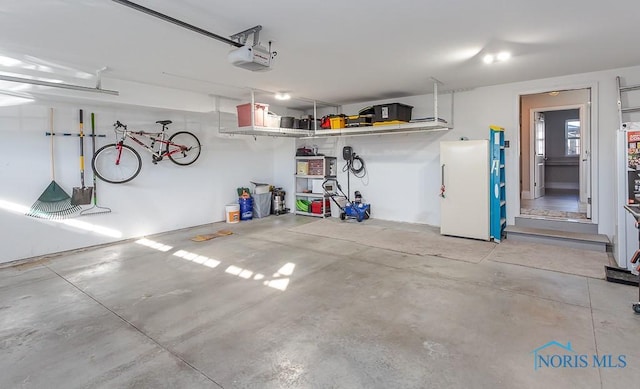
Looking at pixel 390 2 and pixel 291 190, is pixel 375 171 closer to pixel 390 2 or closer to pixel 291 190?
pixel 291 190

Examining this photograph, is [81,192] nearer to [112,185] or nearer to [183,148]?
A: [112,185]

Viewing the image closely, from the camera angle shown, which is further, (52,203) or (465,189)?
(465,189)

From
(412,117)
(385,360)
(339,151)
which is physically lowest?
(385,360)

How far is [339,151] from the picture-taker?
7.84 meters

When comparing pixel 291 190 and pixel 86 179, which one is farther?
pixel 291 190

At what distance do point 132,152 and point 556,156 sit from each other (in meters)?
10.9

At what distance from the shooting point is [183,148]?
253 inches

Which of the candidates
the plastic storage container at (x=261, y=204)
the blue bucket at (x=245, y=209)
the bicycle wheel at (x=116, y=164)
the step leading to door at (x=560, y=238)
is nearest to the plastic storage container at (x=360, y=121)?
the plastic storage container at (x=261, y=204)

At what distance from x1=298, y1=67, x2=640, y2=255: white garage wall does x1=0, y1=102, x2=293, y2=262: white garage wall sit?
2.18 m

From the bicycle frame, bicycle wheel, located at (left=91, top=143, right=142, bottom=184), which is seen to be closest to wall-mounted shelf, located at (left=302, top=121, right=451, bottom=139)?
the bicycle frame

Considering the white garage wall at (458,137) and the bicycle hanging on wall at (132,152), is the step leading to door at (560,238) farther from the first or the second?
the bicycle hanging on wall at (132,152)

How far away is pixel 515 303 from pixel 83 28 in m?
4.77

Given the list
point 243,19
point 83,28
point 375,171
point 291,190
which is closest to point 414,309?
point 243,19

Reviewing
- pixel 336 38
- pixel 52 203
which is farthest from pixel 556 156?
pixel 52 203
